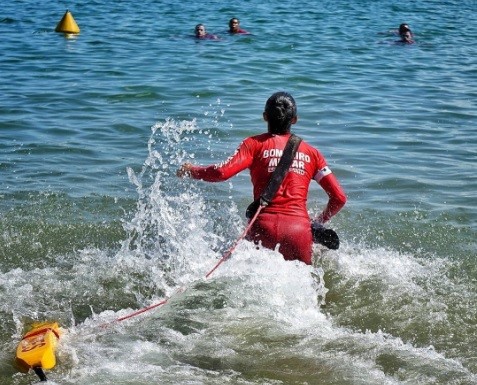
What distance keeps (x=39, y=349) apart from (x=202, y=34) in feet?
49.3

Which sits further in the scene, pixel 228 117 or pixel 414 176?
pixel 228 117

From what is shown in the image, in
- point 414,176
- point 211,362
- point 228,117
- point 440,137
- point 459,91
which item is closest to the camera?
point 211,362

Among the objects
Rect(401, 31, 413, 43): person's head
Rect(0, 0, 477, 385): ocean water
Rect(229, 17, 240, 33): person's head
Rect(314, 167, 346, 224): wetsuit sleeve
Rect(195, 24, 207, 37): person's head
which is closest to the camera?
Rect(0, 0, 477, 385): ocean water

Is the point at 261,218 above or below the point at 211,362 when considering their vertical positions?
above

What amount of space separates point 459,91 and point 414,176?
5160 millimetres

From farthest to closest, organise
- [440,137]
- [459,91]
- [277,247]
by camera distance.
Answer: [459,91] < [440,137] < [277,247]

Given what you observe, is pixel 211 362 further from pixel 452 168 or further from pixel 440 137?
pixel 440 137

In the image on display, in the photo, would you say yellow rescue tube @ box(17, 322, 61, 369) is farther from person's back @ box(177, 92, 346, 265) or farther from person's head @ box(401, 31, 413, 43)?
person's head @ box(401, 31, 413, 43)

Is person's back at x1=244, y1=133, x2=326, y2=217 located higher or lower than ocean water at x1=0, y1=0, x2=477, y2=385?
higher

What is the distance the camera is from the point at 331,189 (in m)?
6.85

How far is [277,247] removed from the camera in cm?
655

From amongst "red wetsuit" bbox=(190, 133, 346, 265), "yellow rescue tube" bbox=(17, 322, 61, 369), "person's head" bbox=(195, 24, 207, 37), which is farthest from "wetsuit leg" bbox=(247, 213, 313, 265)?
"person's head" bbox=(195, 24, 207, 37)

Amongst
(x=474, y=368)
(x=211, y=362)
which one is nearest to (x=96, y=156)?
(x=211, y=362)

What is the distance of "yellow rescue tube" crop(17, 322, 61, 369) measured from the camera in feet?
17.1
